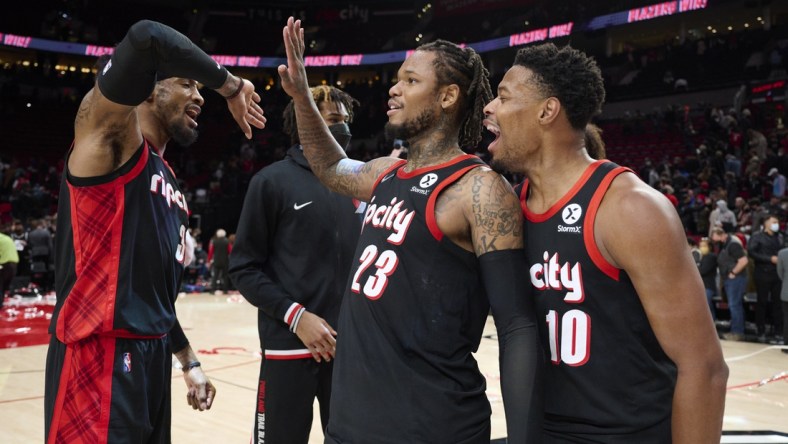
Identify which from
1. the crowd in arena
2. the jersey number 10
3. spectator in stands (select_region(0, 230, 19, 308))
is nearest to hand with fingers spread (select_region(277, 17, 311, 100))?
the jersey number 10

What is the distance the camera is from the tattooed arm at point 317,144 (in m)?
2.66

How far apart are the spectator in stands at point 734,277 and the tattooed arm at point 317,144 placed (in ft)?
31.0

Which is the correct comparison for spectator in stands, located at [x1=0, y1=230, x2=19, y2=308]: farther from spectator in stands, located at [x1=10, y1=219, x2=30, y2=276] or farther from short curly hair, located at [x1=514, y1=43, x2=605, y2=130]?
short curly hair, located at [x1=514, y1=43, x2=605, y2=130]

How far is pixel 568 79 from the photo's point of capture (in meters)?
2.29

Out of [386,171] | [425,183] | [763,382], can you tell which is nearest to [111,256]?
[386,171]

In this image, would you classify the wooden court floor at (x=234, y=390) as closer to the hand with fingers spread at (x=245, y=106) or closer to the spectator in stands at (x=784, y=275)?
the spectator in stands at (x=784, y=275)

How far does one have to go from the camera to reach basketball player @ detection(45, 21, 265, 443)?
2.34 meters

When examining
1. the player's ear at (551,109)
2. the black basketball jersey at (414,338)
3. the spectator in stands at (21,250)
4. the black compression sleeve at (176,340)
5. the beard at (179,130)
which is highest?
the player's ear at (551,109)

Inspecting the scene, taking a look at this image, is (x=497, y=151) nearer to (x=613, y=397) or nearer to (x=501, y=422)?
(x=613, y=397)

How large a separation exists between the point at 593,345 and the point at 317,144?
1.43 metres

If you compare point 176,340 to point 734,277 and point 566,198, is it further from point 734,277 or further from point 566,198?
point 734,277

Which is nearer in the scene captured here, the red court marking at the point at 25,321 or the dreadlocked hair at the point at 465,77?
the dreadlocked hair at the point at 465,77

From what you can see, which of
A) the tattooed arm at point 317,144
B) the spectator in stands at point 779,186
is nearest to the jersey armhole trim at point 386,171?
the tattooed arm at point 317,144

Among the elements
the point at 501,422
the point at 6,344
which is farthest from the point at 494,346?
the point at 6,344
